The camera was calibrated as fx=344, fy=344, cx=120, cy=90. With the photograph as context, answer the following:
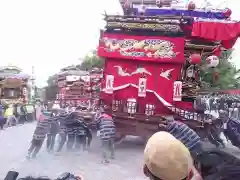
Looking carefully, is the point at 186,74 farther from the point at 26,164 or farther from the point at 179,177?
the point at 179,177

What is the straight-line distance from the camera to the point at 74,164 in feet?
23.8

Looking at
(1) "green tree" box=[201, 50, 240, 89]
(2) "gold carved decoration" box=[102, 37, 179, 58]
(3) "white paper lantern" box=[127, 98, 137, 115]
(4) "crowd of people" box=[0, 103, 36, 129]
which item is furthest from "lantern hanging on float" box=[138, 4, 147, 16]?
(1) "green tree" box=[201, 50, 240, 89]

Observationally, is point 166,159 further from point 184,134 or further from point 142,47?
point 142,47

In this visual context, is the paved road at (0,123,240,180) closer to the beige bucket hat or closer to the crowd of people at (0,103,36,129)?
the beige bucket hat

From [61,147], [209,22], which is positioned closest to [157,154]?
[61,147]

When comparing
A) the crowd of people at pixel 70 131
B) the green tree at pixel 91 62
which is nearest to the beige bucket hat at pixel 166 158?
the crowd of people at pixel 70 131

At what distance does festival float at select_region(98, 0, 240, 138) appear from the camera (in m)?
9.50

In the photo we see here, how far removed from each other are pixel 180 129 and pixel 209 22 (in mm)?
4989

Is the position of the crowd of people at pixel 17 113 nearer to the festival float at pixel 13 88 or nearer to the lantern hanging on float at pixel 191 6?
the festival float at pixel 13 88

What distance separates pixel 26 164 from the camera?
6.97 metres

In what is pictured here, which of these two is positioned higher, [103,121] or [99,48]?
[99,48]

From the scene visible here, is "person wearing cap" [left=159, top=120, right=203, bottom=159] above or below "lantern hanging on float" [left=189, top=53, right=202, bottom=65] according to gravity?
below

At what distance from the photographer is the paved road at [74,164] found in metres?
6.41

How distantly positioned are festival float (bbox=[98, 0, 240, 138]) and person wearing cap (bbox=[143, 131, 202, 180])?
727 cm
